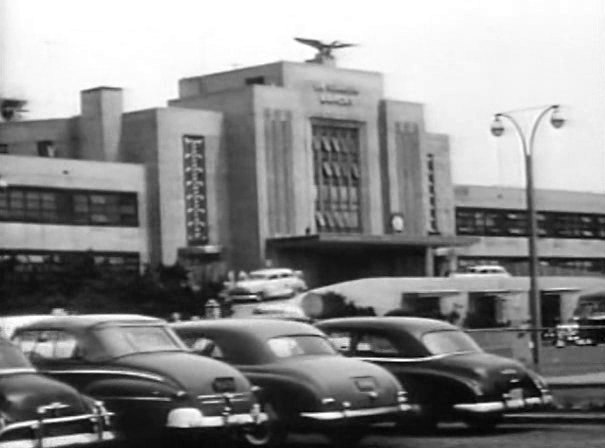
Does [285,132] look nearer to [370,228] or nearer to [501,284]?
[370,228]

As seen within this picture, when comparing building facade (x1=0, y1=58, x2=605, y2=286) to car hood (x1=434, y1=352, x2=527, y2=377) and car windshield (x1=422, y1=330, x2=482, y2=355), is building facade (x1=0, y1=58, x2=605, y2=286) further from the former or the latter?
car hood (x1=434, y1=352, x2=527, y2=377)

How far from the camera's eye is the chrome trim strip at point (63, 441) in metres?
15.0

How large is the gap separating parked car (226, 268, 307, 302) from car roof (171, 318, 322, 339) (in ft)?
183

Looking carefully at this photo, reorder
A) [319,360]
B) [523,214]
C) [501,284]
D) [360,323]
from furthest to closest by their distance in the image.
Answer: [523,214], [501,284], [360,323], [319,360]

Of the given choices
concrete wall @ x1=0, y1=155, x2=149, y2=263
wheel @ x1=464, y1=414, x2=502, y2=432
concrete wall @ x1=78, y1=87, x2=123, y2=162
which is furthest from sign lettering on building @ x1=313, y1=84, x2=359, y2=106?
wheel @ x1=464, y1=414, x2=502, y2=432

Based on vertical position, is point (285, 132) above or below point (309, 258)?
above

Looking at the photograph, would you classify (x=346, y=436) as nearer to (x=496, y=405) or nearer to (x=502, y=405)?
(x=496, y=405)

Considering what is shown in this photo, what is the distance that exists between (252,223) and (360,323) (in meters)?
75.3

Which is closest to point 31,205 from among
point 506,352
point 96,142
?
point 96,142

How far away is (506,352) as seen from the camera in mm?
34781

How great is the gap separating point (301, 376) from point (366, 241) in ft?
262

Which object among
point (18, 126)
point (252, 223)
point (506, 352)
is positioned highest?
point (18, 126)

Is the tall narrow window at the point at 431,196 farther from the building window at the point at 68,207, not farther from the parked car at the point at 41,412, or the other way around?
the parked car at the point at 41,412

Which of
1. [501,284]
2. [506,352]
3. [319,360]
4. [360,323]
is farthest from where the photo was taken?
[501,284]
